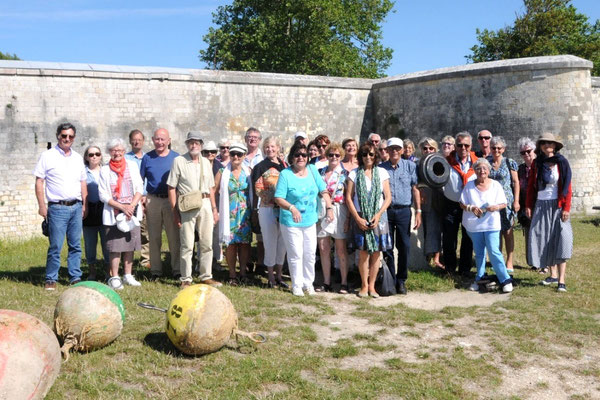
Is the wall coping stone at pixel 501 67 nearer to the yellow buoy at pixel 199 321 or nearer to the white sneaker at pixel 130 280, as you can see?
the white sneaker at pixel 130 280

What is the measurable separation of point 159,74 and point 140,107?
1050mm

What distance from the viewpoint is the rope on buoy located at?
5.00 metres

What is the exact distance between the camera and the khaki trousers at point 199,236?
23.7ft

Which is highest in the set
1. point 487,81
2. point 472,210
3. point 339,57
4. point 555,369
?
point 339,57

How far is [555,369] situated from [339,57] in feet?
86.2

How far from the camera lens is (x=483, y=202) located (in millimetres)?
7395

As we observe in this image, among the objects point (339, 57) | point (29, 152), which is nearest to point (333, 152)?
point (29, 152)

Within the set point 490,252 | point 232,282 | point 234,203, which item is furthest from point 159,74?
point 490,252

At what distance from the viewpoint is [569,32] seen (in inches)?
1253

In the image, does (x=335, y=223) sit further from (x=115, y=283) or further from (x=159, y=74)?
(x=159, y=74)

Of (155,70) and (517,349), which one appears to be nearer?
(517,349)

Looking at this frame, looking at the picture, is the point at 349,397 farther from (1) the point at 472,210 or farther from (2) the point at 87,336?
(1) the point at 472,210

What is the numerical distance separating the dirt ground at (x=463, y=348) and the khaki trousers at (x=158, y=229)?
241 cm

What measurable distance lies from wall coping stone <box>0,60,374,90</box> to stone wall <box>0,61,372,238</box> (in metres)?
0.02
